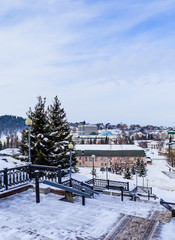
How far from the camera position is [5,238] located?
15.0ft

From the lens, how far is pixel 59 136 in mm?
20312

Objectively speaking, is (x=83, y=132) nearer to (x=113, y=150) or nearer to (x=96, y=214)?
(x=113, y=150)

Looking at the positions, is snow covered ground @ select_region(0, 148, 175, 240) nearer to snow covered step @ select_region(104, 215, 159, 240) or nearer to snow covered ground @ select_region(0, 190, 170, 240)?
snow covered ground @ select_region(0, 190, 170, 240)

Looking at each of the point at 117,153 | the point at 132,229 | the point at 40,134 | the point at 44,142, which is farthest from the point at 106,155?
the point at 132,229

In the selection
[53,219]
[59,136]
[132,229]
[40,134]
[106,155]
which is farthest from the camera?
[106,155]

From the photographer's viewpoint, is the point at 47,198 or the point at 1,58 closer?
the point at 47,198

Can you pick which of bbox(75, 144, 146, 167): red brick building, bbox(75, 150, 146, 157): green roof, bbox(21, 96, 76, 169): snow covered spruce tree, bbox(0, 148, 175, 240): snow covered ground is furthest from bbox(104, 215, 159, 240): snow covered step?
bbox(75, 150, 146, 157): green roof

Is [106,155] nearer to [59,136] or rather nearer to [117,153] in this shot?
[117,153]

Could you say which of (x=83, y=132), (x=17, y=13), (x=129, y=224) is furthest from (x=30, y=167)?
(x=83, y=132)

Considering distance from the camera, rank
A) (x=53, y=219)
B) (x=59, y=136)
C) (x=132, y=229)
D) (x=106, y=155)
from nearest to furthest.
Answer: (x=132, y=229)
(x=53, y=219)
(x=59, y=136)
(x=106, y=155)

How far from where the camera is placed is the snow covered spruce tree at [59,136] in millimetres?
18362

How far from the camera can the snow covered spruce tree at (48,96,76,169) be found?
1836 centimetres

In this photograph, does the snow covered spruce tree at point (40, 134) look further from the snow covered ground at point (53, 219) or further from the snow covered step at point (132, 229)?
the snow covered step at point (132, 229)

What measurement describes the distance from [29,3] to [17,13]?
91 centimetres
